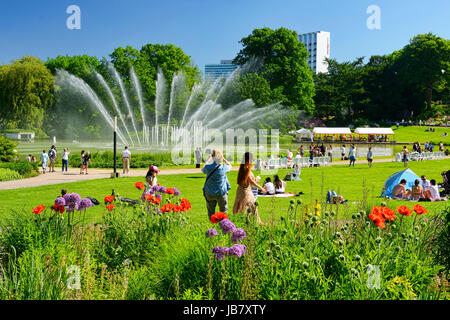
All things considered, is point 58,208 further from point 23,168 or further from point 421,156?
point 421,156

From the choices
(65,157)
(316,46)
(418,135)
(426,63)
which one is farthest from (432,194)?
(316,46)

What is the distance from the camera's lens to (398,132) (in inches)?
2913

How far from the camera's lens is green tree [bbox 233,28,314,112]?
57.4 meters

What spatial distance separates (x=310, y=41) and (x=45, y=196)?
Answer: 174 m

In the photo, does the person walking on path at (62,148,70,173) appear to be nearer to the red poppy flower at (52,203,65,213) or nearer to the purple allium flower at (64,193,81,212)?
the purple allium flower at (64,193,81,212)

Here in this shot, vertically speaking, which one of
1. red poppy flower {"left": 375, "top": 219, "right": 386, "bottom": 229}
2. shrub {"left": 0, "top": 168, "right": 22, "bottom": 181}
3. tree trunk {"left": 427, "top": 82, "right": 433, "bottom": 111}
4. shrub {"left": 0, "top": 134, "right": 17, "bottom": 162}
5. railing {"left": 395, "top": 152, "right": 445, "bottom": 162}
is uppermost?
tree trunk {"left": 427, "top": 82, "right": 433, "bottom": 111}

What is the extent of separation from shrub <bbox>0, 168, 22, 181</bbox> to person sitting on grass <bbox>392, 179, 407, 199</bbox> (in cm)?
1735

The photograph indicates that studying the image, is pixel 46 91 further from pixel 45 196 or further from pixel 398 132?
pixel 398 132

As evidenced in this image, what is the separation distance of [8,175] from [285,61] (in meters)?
41.9

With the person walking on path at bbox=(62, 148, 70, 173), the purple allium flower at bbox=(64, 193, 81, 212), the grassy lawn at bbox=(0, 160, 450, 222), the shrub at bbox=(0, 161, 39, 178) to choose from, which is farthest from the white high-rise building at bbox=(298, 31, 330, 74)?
the purple allium flower at bbox=(64, 193, 81, 212)

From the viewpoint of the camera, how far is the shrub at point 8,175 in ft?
71.1

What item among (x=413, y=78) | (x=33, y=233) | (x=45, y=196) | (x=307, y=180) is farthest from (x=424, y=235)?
(x=413, y=78)

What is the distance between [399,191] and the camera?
1530cm

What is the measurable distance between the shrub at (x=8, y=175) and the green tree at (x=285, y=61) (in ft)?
128
